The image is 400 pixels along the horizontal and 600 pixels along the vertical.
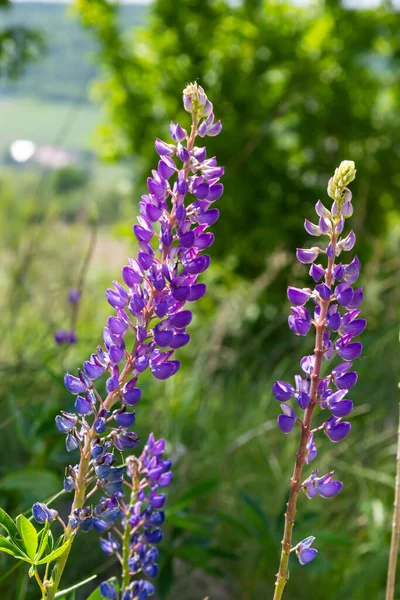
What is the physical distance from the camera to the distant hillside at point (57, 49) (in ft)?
17.7

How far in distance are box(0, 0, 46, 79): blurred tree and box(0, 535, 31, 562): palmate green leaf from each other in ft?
13.2

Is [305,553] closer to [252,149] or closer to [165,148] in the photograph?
[165,148]

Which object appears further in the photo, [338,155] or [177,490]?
[338,155]

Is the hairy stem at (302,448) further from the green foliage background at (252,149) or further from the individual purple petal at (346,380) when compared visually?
the green foliage background at (252,149)

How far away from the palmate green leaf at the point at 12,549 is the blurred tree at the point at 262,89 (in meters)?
3.77

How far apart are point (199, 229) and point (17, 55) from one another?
404cm

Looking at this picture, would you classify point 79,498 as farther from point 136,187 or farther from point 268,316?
point 136,187

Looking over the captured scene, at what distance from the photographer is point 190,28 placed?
497 cm

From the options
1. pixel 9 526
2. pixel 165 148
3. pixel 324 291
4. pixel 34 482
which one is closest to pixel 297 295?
pixel 324 291

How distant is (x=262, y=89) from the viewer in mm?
4938

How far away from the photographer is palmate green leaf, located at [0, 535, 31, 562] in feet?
3.27

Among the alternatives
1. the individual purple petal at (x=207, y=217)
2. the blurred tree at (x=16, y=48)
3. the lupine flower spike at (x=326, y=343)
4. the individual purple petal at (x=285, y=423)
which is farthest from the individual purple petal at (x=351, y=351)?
the blurred tree at (x=16, y=48)

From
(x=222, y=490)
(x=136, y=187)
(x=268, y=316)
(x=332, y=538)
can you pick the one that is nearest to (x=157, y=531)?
(x=332, y=538)

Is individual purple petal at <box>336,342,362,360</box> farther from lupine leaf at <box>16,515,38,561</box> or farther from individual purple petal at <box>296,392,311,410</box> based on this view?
lupine leaf at <box>16,515,38,561</box>
